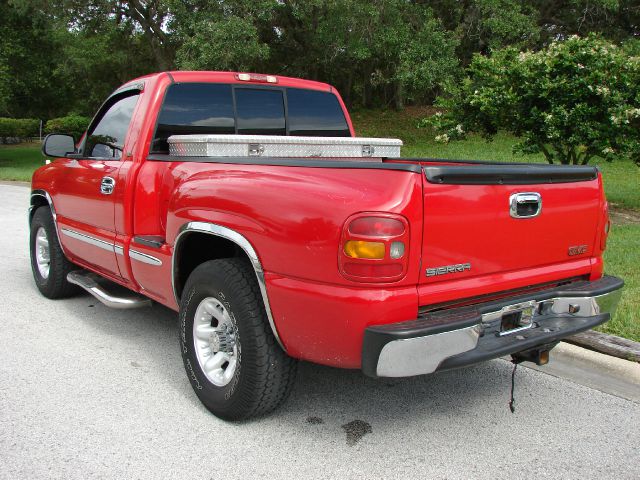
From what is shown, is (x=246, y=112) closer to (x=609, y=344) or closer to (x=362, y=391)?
(x=362, y=391)

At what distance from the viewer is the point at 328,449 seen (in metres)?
3.05

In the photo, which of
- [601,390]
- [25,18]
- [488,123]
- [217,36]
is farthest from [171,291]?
[25,18]

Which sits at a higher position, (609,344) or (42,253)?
(42,253)

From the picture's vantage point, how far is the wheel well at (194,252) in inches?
141

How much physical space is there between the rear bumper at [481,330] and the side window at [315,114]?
96.3 inches

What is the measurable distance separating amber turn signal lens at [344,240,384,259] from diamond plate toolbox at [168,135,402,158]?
1526 mm

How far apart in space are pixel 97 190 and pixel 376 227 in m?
2.66

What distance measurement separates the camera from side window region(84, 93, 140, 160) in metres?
4.42

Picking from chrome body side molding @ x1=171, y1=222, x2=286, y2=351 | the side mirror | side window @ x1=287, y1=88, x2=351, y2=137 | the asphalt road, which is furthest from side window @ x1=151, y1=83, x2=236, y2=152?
the asphalt road

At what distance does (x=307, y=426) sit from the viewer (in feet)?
10.8

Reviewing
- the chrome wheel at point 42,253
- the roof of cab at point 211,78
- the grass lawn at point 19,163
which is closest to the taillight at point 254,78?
the roof of cab at point 211,78

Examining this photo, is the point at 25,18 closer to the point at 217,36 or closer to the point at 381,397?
the point at 217,36

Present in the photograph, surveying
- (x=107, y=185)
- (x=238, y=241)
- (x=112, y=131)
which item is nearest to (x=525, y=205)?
(x=238, y=241)

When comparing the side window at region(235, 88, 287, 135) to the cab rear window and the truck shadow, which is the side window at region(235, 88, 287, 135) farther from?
the truck shadow
